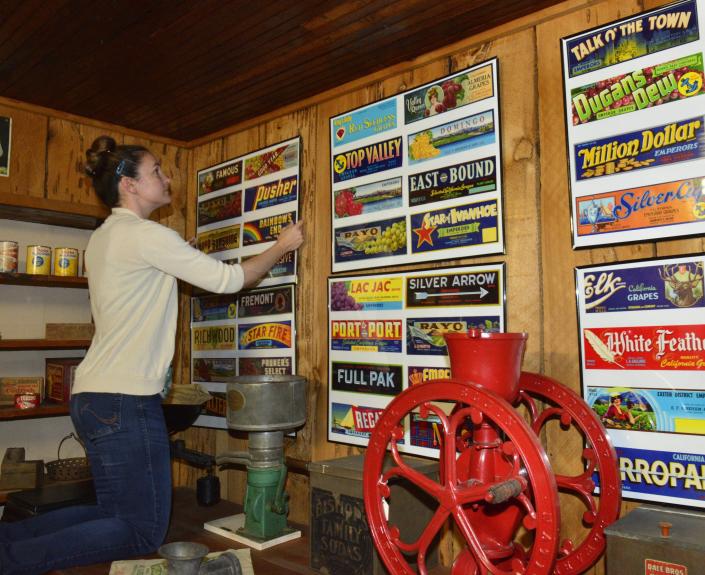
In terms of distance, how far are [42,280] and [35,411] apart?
0.71 metres

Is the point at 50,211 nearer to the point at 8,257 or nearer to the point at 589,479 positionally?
the point at 8,257

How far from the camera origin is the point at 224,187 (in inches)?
149

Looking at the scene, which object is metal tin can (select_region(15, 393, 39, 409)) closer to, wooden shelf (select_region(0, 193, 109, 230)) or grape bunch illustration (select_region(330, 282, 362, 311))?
wooden shelf (select_region(0, 193, 109, 230))

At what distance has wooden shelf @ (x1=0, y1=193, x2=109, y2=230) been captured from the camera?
3.23 metres

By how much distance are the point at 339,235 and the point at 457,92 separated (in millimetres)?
903

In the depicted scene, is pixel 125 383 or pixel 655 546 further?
pixel 125 383

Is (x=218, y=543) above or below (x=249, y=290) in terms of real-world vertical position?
below

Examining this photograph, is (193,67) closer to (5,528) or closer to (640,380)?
(5,528)

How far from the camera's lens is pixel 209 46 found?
8.89ft

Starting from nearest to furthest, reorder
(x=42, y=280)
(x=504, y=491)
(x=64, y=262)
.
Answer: (x=504, y=491) < (x=42, y=280) < (x=64, y=262)

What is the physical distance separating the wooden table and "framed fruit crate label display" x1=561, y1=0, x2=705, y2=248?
177 centimetres

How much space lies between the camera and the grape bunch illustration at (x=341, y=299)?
2.95 metres

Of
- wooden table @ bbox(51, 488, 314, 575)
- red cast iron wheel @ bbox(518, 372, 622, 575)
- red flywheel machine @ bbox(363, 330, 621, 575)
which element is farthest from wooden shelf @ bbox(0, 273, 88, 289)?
red cast iron wheel @ bbox(518, 372, 622, 575)

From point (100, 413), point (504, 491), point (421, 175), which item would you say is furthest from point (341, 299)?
point (504, 491)
